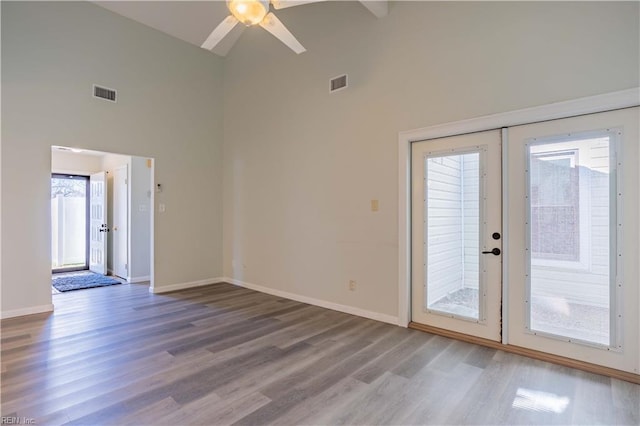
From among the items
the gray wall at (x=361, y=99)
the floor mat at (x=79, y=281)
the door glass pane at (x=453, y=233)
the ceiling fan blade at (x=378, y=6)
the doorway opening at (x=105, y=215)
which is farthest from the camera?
the doorway opening at (x=105, y=215)

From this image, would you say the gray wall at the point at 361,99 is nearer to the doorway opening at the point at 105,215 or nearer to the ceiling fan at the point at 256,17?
the ceiling fan at the point at 256,17

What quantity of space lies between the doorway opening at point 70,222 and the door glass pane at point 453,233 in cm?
772

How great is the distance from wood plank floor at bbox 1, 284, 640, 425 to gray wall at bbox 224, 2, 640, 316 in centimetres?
97

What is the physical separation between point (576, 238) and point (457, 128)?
4.70ft

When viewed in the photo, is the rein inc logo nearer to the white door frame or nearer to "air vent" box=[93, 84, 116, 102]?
"air vent" box=[93, 84, 116, 102]

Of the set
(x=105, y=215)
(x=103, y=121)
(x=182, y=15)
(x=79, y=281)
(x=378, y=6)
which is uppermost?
(x=182, y=15)

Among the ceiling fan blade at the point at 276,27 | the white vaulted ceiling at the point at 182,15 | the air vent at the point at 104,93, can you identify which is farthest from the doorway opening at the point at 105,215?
the ceiling fan blade at the point at 276,27

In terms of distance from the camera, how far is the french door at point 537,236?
97.6 inches

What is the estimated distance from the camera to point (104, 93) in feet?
15.1

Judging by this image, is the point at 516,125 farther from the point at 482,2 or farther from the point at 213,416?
the point at 213,416

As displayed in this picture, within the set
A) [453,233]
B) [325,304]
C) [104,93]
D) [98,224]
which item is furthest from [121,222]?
[453,233]

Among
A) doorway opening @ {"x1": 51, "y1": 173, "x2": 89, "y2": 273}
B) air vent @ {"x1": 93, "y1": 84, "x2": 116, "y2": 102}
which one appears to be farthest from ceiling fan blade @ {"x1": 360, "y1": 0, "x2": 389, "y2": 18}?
doorway opening @ {"x1": 51, "y1": 173, "x2": 89, "y2": 273}

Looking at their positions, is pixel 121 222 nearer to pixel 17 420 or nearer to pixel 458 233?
pixel 17 420

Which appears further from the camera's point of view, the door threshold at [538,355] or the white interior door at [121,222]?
the white interior door at [121,222]
